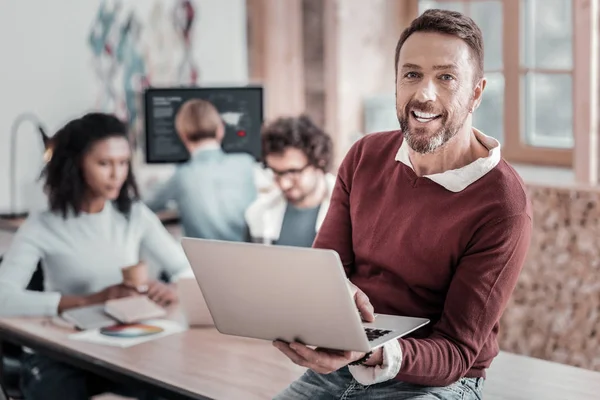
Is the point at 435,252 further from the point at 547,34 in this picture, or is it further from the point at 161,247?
the point at 547,34

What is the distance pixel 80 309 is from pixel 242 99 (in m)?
1.03

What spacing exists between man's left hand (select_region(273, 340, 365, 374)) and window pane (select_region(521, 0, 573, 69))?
2.97m

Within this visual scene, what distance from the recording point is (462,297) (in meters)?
2.04

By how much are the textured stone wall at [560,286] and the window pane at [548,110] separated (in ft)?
3.68

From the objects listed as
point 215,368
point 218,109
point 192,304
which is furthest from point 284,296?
point 218,109

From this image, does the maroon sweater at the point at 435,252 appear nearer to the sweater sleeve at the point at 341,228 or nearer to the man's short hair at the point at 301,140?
the sweater sleeve at the point at 341,228

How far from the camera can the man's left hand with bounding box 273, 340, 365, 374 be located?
1.91m

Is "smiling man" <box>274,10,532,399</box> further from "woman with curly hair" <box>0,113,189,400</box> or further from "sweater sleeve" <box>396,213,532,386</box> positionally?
"woman with curly hair" <box>0,113,189,400</box>

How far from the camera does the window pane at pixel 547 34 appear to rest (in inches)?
177

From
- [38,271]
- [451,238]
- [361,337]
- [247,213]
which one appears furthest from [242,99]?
[361,337]

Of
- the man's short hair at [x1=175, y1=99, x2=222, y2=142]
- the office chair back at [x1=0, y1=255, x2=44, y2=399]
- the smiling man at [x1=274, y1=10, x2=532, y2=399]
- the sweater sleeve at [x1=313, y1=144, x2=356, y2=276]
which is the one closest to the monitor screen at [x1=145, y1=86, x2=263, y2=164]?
the man's short hair at [x1=175, y1=99, x2=222, y2=142]

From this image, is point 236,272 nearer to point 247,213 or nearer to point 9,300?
point 9,300

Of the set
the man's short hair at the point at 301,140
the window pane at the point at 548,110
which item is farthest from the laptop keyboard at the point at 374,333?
the window pane at the point at 548,110

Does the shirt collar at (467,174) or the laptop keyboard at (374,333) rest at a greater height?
the shirt collar at (467,174)
